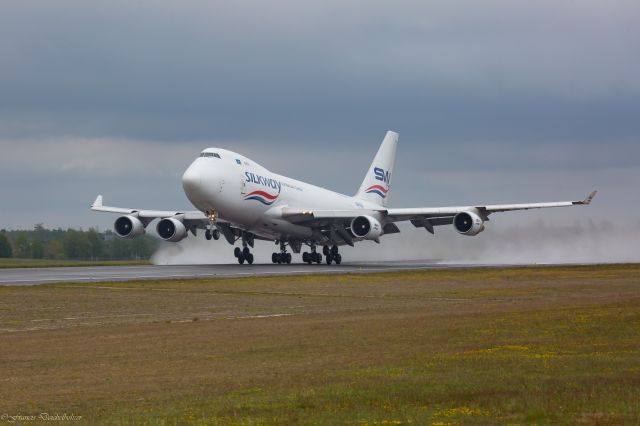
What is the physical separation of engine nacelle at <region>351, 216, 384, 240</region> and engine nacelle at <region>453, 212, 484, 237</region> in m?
5.09

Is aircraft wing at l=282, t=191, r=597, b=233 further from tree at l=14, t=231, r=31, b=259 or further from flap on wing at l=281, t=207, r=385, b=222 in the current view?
tree at l=14, t=231, r=31, b=259

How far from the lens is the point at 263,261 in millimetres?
83000

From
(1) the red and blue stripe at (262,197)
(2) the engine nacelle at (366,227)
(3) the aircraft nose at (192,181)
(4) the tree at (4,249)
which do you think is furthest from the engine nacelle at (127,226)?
(4) the tree at (4,249)

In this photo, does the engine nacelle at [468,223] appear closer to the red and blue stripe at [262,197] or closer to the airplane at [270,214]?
the airplane at [270,214]

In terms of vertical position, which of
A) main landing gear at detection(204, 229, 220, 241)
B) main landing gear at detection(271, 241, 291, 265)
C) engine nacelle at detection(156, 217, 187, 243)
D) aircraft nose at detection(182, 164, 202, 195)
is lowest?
main landing gear at detection(271, 241, 291, 265)

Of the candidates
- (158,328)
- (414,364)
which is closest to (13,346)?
(158,328)

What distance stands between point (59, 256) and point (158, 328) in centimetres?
9563

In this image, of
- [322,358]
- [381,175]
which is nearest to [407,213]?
[381,175]

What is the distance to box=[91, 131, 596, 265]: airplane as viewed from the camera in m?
64.0

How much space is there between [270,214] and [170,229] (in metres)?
8.33

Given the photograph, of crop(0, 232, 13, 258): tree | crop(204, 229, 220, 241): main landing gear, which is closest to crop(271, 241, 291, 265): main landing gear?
crop(204, 229, 220, 241): main landing gear

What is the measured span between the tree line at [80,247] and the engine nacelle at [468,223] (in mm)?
48300

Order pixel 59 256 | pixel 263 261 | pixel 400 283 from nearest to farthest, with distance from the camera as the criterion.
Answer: pixel 400 283 < pixel 263 261 < pixel 59 256

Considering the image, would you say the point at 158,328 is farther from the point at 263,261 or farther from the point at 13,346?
the point at 263,261
